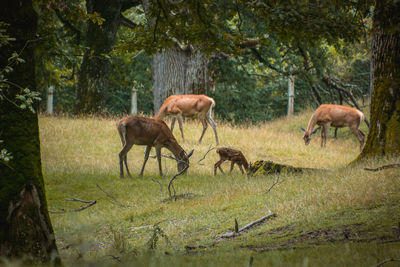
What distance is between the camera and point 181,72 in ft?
65.7

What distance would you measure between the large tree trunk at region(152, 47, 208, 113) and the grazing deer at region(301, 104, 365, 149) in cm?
509

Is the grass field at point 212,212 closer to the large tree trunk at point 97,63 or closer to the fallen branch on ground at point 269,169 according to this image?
the fallen branch on ground at point 269,169

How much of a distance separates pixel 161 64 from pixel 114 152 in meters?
6.64

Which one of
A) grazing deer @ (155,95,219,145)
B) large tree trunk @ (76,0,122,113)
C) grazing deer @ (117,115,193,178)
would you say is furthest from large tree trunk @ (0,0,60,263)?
large tree trunk @ (76,0,122,113)

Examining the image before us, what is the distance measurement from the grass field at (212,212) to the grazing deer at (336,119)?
300 cm

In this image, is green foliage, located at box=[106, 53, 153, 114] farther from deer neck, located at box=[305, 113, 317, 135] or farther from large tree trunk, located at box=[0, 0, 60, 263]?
large tree trunk, located at box=[0, 0, 60, 263]

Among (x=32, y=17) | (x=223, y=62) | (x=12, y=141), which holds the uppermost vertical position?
(x=223, y=62)

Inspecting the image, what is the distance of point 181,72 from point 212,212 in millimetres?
13276

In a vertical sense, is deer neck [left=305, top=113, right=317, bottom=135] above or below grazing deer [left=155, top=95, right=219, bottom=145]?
below

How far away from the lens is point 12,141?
512 centimetres

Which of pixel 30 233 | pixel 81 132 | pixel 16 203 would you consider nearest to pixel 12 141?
pixel 16 203

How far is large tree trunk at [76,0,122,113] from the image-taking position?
21422mm

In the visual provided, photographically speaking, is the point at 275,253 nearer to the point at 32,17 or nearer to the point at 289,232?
the point at 289,232

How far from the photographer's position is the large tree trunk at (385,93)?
9711 mm
